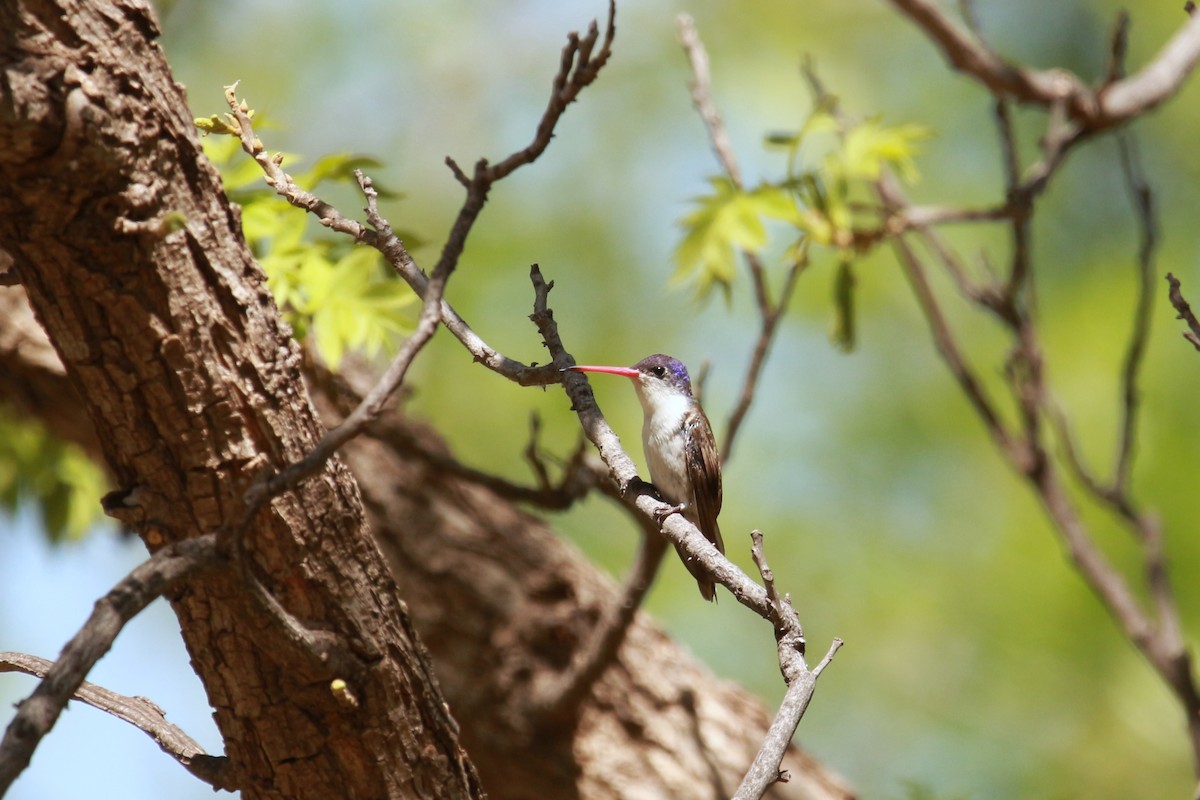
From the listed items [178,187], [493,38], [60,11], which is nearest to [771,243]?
[178,187]

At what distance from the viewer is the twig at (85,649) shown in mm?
1882

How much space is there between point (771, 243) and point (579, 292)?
301 inches

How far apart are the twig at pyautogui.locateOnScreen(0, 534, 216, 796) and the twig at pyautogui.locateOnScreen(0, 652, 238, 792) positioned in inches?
32.7

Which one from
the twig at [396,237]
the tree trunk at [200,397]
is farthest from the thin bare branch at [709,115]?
the tree trunk at [200,397]

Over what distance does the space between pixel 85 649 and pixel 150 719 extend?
1.04 m

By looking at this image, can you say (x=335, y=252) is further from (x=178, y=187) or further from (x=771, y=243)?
(x=771, y=243)

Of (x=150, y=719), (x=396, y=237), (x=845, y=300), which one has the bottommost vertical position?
(x=150, y=719)

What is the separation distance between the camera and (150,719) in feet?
9.53

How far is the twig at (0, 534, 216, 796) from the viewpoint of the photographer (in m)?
1.88

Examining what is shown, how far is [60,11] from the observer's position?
8.40 ft

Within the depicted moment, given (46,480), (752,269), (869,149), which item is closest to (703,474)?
(752,269)

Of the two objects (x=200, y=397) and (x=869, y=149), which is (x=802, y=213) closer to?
(x=869, y=149)

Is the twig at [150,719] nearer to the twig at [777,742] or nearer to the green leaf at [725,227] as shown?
the twig at [777,742]

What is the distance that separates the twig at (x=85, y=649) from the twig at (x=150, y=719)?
0.83 m
